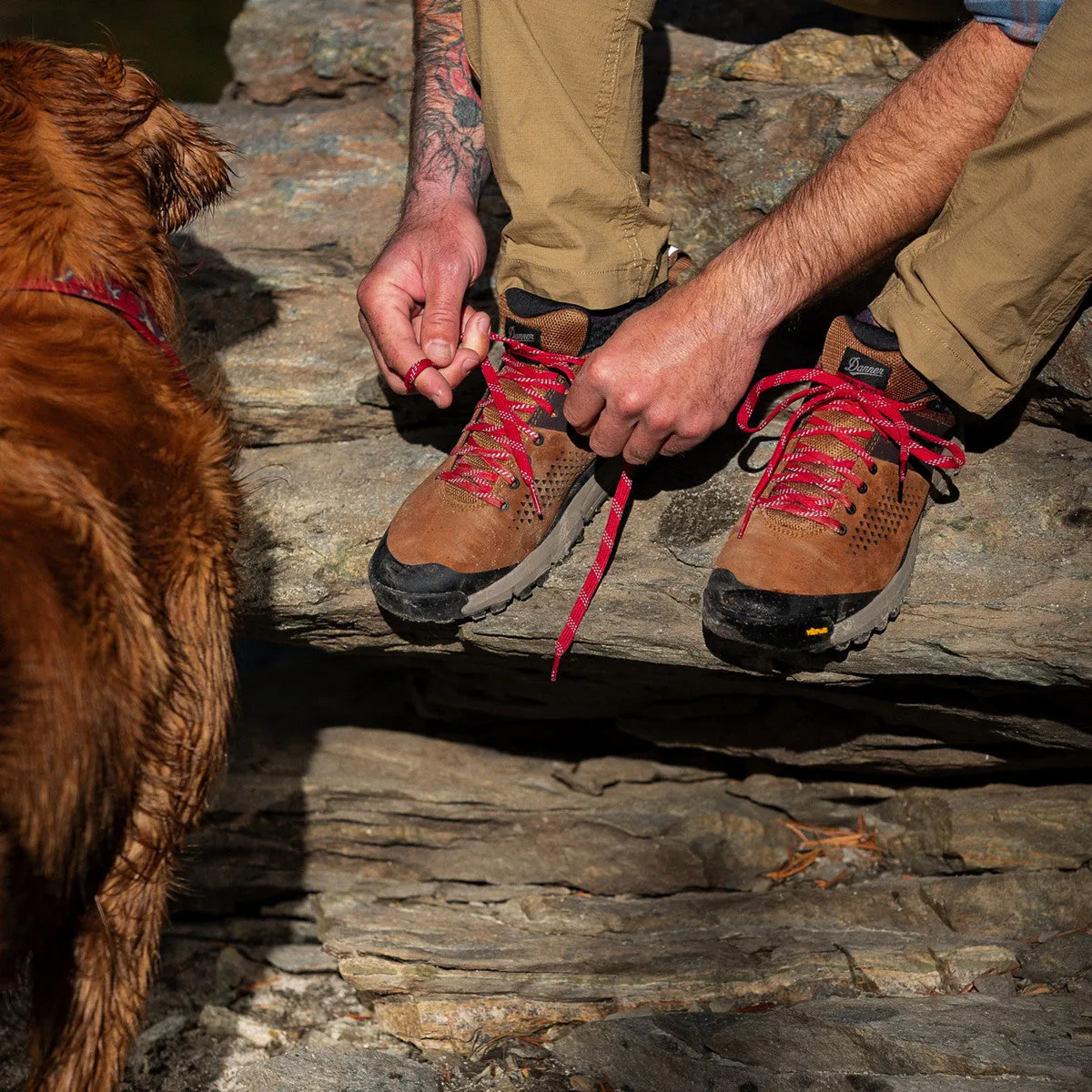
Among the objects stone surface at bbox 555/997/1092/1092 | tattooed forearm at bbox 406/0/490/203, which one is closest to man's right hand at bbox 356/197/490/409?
tattooed forearm at bbox 406/0/490/203

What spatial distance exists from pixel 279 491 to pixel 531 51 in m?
1.31

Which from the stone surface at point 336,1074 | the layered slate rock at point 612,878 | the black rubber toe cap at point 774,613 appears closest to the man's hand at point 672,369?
the black rubber toe cap at point 774,613

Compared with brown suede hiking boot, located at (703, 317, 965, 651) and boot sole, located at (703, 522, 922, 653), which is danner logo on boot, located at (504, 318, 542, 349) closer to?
brown suede hiking boot, located at (703, 317, 965, 651)

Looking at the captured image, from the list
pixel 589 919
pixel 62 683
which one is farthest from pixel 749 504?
pixel 62 683

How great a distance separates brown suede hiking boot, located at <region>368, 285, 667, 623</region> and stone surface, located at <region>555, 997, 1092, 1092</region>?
1004 millimetres

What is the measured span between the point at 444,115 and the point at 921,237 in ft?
4.75

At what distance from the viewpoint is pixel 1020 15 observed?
85.7 inches

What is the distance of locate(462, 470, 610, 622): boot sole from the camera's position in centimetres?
248

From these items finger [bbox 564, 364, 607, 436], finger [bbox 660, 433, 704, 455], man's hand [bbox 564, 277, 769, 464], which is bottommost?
finger [bbox 660, 433, 704, 455]

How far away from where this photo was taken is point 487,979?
258 cm

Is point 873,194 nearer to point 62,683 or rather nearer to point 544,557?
point 544,557

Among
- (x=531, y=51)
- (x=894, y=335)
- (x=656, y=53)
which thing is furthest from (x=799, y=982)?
(x=656, y=53)

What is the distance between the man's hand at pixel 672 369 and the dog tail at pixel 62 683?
3.53 ft

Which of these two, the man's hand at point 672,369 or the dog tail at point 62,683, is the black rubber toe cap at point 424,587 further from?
the dog tail at point 62,683
